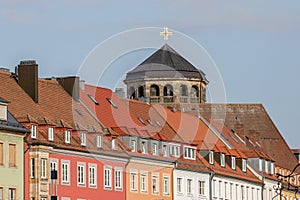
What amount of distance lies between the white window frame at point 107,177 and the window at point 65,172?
6287mm

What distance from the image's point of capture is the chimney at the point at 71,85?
112 m

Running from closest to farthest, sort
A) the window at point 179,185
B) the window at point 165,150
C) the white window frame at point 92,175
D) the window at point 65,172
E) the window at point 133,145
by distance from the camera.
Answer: the window at point 65,172
the white window frame at point 92,175
the window at point 133,145
the window at point 165,150
the window at point 179,185

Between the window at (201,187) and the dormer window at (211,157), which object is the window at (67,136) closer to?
the window at (201,187)

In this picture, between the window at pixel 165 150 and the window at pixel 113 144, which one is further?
the window at pixel 165 150

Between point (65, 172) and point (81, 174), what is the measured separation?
2703 mm

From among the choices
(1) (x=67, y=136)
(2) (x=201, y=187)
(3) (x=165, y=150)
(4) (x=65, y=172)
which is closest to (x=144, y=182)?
Answer: (3) (x=165, y=150)

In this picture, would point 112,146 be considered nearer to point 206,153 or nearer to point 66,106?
point 66,106

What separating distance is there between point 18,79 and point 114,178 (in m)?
10.6

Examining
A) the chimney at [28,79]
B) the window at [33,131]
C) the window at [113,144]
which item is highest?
the chimney at [28,79]

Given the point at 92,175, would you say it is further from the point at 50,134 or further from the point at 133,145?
the point at 133,145

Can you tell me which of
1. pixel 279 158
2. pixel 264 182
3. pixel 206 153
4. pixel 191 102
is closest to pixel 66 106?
pixel 206 153

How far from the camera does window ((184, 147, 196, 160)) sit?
398 ft

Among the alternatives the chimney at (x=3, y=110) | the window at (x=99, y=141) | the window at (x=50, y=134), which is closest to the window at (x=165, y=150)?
the window at (x=99, y=141)

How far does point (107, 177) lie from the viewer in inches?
4195
